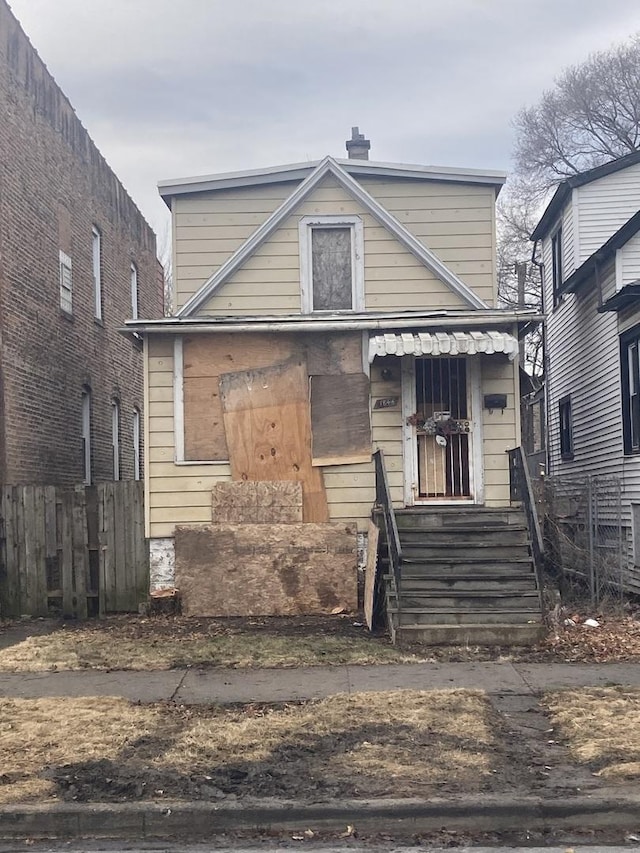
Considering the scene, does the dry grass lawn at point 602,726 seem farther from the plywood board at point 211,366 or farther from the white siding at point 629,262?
the white siding at point 629,262

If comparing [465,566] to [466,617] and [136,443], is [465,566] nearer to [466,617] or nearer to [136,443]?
[466,617]

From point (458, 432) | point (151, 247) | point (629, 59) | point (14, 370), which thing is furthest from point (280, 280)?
point (629, 59)

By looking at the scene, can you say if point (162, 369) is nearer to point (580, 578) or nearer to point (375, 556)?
point (375, 556)

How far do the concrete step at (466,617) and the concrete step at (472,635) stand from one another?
10 cm

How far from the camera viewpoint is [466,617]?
987 centimetres

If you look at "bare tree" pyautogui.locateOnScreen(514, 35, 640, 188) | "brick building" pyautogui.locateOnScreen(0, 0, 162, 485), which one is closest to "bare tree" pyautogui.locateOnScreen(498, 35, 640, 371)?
"bare tree" pyautogui.locateOnScreen(514, 35, 640, 188)

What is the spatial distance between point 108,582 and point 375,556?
369 cm

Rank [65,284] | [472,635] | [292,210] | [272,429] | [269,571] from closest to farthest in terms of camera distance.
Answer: [472,635]
[269,571]
[272,429]
[292,210]
[65,284]

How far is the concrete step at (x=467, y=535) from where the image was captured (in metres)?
11.2

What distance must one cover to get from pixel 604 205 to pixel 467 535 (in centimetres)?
864

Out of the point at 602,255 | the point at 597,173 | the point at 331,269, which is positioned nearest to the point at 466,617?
the point at 331,269

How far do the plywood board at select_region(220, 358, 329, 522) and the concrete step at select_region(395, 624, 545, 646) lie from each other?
112 inches

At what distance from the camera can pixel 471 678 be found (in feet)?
27.2

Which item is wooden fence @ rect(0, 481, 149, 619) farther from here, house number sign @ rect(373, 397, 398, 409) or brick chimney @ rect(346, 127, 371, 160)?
brick chimney @ rect(346, 127, 371, 160)
